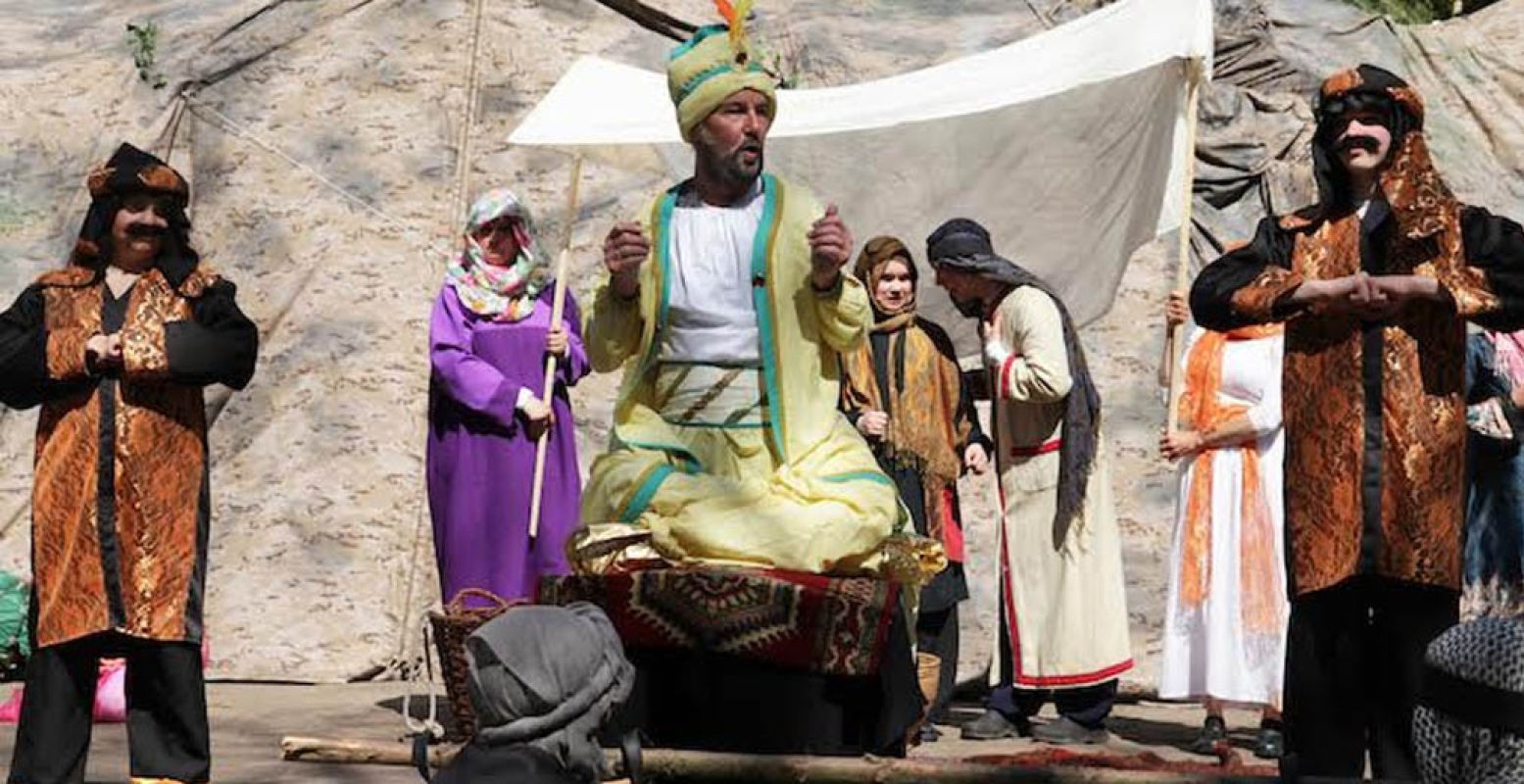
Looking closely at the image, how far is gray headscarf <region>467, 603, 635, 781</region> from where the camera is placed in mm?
3674

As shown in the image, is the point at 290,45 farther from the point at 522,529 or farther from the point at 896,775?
the point at 896,775

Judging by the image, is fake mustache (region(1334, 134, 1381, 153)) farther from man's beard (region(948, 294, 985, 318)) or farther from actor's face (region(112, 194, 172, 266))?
man's beard (region(948, 294, 985, 318))

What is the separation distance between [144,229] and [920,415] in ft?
9.92

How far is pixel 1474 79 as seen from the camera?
45.4ft

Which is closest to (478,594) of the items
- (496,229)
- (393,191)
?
(496,229)

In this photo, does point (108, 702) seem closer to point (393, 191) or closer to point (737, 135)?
point (393, 191)

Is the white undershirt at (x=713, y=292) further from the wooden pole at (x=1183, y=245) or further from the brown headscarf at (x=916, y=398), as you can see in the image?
the brown headscarf at (x=916, y=398)

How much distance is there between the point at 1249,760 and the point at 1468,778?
5032mm

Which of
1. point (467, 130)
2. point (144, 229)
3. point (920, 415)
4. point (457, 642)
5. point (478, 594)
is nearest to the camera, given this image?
point (144, 229)

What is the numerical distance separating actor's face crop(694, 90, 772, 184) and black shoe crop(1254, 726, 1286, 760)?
10.4 feet

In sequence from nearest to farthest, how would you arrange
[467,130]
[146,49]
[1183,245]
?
[1183,245], [467,130], [146,49]

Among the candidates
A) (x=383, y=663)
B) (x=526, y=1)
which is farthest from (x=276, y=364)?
(x=526, y=1)

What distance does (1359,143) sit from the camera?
5648 millimetres

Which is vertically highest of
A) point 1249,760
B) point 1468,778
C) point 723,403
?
point 723,403
